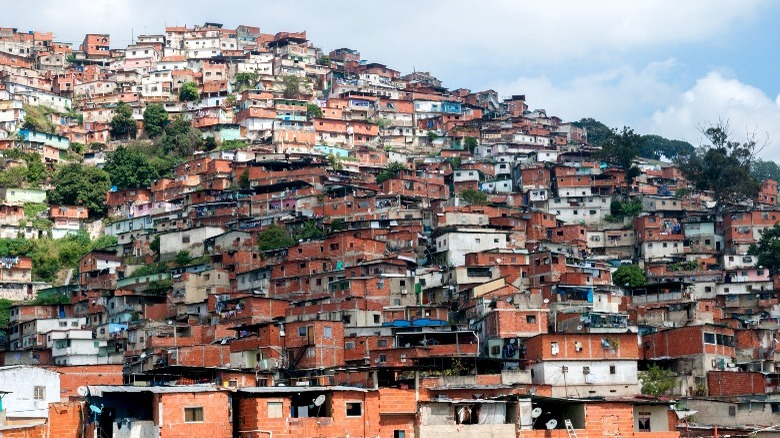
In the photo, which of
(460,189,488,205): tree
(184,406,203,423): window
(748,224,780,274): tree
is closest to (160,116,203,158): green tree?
(460,189,488,205): tree

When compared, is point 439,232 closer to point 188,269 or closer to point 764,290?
point 188,269

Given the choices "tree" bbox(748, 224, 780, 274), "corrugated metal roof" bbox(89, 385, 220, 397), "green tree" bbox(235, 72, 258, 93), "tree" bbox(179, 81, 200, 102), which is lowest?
"corrugated metal roof" bbox(89, 385, 220, 397)

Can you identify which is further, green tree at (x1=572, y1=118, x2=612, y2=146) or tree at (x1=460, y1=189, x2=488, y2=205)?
green tree at (x1=572, y1=118, x2=612, y2=146)

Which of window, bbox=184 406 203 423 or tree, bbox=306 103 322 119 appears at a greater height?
tree, bbox=306 103 322 119

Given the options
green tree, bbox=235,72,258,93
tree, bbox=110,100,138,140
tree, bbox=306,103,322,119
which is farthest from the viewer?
green tree, bbox=235,72,258,93

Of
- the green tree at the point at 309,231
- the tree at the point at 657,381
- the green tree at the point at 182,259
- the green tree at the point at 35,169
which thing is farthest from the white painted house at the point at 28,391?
the green tree at the point at 35,169

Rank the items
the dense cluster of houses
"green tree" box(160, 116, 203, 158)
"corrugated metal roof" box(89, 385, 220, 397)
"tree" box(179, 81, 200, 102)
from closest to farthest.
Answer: "corrugated metal roof" box(89, 385, 220, 397) < the dense cluster of houses < "green tree" box(160, 116, 203, 158) < "tree" box(179, 81, 200, 102)

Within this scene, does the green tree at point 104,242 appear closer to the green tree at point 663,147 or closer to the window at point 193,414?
the window at point 193,414

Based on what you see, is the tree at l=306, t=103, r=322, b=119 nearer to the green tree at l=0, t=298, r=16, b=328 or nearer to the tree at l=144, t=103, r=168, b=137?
the tree at l=144, t=103, r=168, b=137

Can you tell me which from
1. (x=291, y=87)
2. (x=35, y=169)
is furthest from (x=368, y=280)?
(x=291, y=87)
